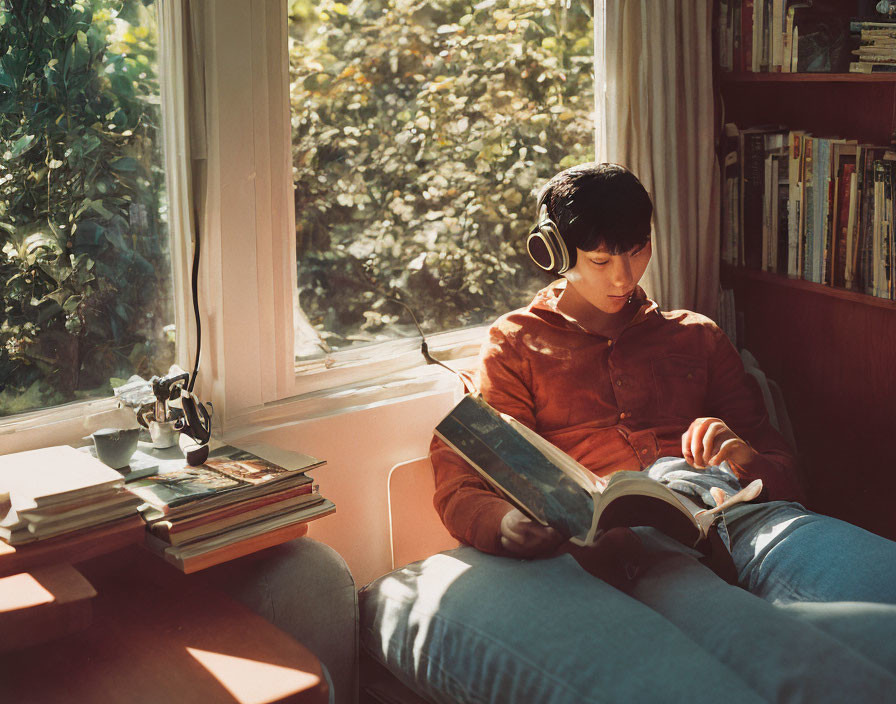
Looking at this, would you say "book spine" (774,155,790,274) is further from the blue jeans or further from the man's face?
the blue jeans

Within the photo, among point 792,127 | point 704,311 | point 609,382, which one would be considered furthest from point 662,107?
point 609,382

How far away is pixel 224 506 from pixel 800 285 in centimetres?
144

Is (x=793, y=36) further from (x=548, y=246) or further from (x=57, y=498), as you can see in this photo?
(x=57, y=498)

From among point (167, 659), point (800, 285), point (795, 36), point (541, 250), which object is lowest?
point (167, 659)

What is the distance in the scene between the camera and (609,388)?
1.69 metres

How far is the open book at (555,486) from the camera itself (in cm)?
121

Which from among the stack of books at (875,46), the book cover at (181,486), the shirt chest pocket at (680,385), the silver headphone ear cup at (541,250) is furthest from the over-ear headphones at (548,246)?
the stack of books at (875,46)

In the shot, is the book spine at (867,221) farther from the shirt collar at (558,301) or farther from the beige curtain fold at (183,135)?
the beige curtain fold at (183,135)

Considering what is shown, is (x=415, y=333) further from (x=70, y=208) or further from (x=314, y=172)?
(x=70, y=208)

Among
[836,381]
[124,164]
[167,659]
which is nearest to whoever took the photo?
[167,659]

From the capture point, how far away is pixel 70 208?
1.48m

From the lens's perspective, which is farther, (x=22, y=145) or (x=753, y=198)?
(x=753, y=198)

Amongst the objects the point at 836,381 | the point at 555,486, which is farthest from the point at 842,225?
the point at 555,486

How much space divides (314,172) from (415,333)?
0.45m
